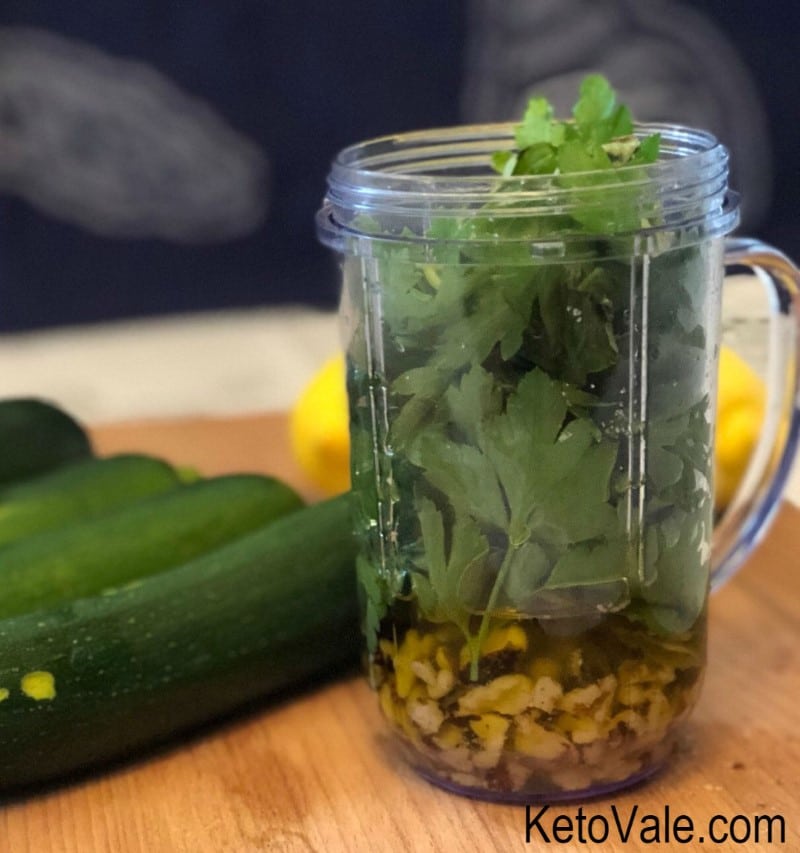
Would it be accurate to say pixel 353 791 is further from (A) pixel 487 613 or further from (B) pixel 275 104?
(B) pixel 275 104

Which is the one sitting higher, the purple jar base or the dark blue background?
the dark blue background

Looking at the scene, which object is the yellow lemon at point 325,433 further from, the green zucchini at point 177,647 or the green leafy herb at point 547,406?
the green leafy herb at point 547,406

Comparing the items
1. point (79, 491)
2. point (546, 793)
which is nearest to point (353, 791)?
point (546, 793)

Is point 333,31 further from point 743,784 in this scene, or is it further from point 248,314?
point 743,784

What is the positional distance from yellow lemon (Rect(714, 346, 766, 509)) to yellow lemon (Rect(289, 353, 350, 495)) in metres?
0.31

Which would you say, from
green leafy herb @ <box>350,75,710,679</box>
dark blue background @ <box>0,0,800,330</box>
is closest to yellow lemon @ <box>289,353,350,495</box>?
green leafy herb @ <box>350,75,710,679</box>

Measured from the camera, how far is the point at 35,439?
3.29 ft

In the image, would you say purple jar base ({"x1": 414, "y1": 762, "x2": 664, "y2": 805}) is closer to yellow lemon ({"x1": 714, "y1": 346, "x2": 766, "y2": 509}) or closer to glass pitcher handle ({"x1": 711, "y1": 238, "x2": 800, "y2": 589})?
glass pitcher handle ({"x1": 711, "y1": 238, "x2": 800, "y2": 589})

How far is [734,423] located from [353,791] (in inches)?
18.0

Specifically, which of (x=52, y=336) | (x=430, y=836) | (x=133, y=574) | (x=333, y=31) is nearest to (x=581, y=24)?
(x=333, y=31)

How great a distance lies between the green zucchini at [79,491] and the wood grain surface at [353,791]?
225 millimetres

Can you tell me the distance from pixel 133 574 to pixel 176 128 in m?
1.15

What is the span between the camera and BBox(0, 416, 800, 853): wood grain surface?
60 cm

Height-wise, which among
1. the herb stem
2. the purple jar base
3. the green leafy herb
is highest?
the green leafy herb
